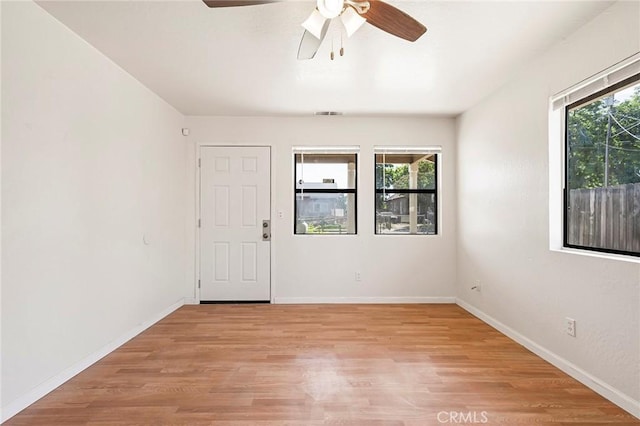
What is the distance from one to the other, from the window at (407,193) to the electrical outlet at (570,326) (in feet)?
6.75

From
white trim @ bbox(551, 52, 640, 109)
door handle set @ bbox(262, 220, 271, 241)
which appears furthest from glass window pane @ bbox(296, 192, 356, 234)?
white trim @ bbox(551, 52, 640, 109)

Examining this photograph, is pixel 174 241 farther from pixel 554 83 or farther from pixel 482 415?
pixel 554 83

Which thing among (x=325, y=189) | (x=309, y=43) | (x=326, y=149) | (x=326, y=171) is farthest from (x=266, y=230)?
(x=309, y=43)

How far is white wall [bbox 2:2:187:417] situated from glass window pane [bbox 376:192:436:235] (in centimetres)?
271

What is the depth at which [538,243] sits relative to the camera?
2.70 meters

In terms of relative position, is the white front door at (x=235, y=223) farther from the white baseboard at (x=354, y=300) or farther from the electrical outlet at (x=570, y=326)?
the electrical outlet at (x=570, y=326)

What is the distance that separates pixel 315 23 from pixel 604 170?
6.85ft

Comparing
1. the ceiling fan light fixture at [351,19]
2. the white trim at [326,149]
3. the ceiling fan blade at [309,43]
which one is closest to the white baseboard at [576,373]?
the white trim at [326,149]

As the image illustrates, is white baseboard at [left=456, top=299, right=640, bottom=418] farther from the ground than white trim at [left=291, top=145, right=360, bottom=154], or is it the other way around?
white trim at [left=291, top=145, right=360, bottom=154]

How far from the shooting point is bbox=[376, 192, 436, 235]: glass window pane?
436 cm

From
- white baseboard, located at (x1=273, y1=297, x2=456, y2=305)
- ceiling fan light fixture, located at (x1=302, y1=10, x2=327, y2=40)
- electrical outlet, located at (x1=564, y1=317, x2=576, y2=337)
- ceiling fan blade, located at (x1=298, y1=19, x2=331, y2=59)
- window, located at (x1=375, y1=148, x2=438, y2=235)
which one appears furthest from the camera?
window, located at (x1=375, y1=148, x2=438, y2=235)

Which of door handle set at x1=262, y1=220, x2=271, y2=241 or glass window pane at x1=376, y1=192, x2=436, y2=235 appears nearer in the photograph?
door handle set at x1=262, y1=220, x2=271, y2=241

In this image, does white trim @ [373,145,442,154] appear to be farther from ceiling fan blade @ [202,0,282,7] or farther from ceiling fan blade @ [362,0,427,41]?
ceiling fan blade @ [202,0,282,7]

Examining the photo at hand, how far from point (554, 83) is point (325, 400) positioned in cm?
278
